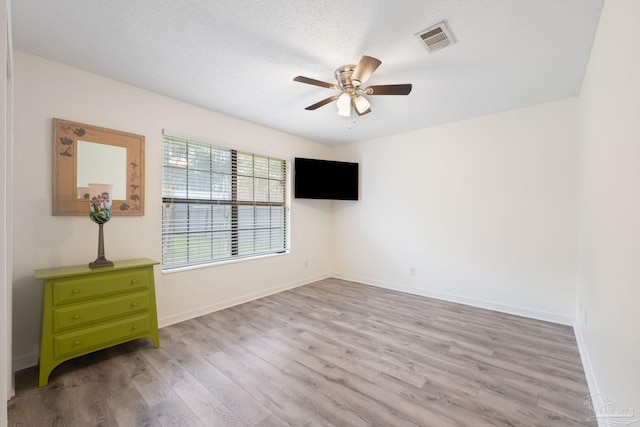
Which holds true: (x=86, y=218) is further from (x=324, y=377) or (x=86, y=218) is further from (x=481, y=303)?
(x=481, y=303)

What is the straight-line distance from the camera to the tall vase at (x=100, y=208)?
2.22 meters

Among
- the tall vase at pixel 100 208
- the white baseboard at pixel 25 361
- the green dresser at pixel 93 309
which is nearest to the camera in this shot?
the green dresser at pixel 93 309

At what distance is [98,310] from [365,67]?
2901 mm

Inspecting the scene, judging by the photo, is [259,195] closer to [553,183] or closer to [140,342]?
[140,342]

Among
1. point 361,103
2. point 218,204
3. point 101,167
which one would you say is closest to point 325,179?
point 218,204

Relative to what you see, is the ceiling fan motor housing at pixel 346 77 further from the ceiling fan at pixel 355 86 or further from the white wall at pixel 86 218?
the white wall at pixel 86 218

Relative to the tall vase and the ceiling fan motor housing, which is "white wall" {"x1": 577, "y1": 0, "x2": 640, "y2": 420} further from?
the tall vase

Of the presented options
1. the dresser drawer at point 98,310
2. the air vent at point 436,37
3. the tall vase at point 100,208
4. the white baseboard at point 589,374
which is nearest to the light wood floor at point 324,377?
Answer: the white baseboard at point 589,374

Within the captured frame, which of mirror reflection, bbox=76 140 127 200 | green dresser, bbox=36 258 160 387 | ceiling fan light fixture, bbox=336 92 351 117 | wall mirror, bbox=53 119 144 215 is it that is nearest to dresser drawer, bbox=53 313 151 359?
green dresser, bbox=36 258 160 387

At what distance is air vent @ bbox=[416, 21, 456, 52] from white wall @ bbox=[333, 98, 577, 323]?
1971 millimetres

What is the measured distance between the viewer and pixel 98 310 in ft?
7.12

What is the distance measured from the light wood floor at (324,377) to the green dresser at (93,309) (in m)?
0.19

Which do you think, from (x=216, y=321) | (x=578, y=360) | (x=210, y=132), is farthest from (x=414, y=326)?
(x=210, y=132)

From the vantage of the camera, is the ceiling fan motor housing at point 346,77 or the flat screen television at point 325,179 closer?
the ceiling fan motor housing at point 346,77
